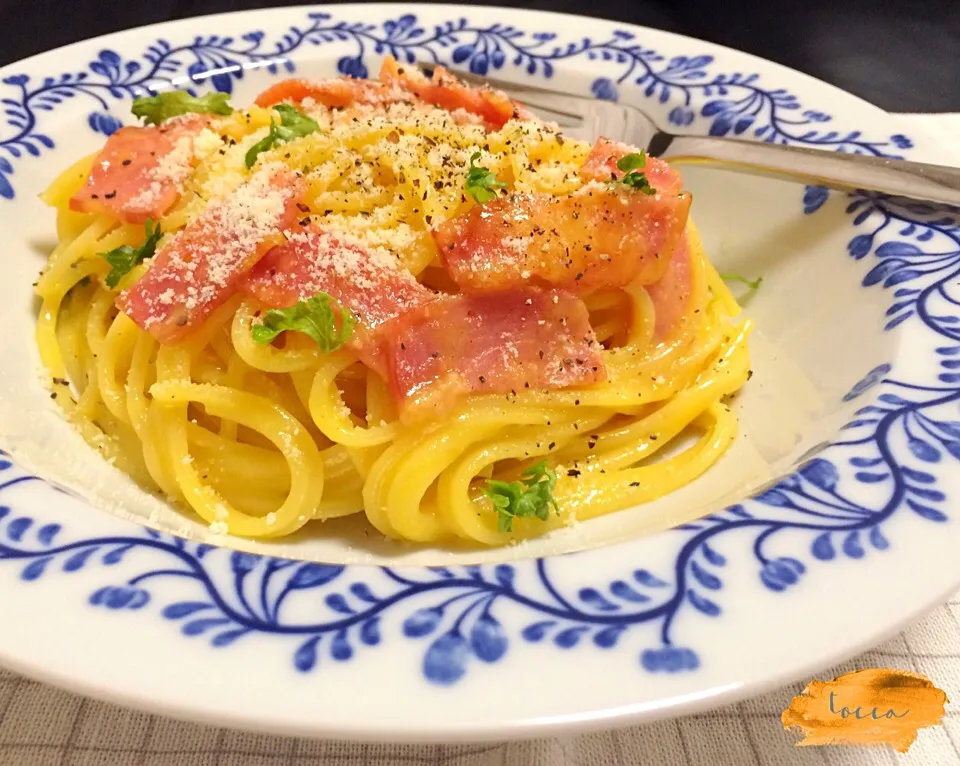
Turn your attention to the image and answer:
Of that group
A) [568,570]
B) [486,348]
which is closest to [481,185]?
[486,348]

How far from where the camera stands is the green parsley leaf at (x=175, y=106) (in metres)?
3.00

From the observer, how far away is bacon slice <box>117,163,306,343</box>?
7.39 feet

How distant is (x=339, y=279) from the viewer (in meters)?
2.22

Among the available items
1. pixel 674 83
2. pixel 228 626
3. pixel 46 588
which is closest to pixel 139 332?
pixel 46 588

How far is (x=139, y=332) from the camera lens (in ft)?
8.23

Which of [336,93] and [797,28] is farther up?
[336,93]

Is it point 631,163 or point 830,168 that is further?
point 830,168

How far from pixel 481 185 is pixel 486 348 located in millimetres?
476

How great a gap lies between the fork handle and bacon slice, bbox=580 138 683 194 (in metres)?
0.65

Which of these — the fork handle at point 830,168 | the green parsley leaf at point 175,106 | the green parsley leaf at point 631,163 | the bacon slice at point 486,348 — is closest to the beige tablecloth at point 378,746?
the bacon slice at point 486,348

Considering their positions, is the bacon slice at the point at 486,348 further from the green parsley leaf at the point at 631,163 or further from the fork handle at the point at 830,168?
the fork handle at the point at 830,168

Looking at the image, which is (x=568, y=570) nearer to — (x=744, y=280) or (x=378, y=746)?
(x=378, y=746)

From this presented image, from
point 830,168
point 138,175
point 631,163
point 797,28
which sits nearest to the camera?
point 631,163

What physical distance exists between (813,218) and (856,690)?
74.2 inches
